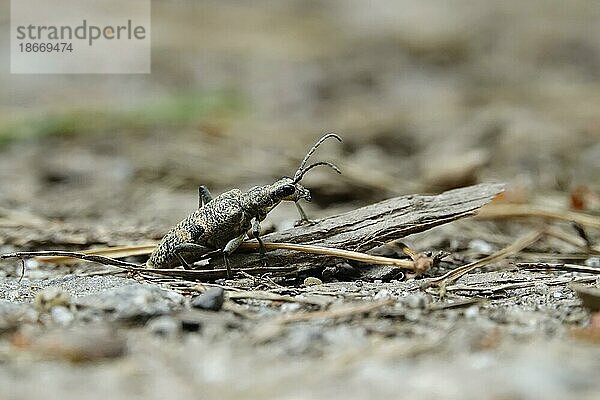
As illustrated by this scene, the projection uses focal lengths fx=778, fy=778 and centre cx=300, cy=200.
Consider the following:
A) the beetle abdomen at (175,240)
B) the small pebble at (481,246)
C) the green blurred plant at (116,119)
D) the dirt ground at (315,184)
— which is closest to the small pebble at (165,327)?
the dirt ground at (315,184)

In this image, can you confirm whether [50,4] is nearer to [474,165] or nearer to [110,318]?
[474,165]

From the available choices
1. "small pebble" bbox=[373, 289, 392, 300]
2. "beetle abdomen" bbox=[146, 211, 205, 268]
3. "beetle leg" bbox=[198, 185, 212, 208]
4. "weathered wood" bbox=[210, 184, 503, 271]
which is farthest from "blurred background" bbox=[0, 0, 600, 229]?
"small pebble" bbox=[373, 289, 392, 300]

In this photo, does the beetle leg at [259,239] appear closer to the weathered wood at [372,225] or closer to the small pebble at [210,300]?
the weathered wood at [372,225]

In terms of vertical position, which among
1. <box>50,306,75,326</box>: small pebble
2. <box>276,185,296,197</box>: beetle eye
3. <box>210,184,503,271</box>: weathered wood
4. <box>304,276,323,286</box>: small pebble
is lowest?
<box>50,306,75,326</box>: small pebble

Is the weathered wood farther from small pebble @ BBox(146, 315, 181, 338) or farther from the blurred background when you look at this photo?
the blurred background

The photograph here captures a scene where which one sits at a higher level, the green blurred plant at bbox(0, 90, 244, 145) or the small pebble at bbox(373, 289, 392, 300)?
the green blurred plant at bbox(0, 90, 244, 145)

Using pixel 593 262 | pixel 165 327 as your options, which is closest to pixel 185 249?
pixel 165 327

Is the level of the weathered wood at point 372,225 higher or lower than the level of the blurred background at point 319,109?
lower

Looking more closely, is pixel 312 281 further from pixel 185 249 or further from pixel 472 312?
pixel 472 312
